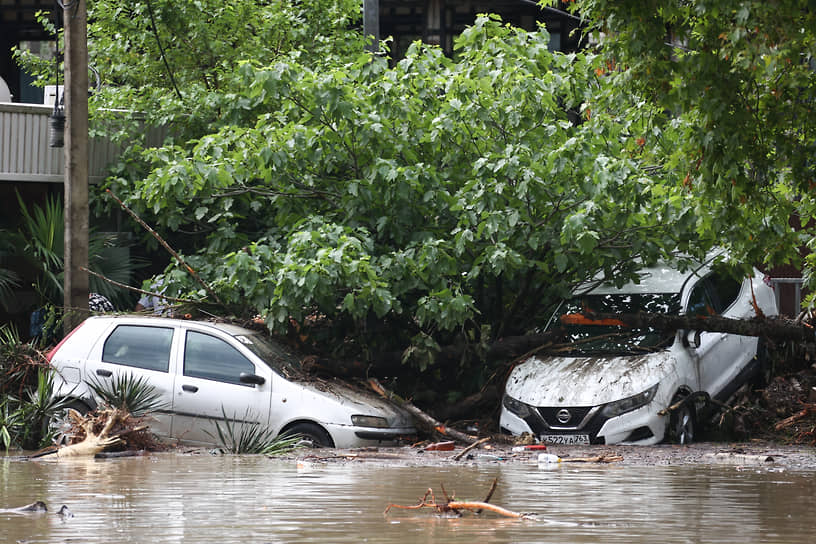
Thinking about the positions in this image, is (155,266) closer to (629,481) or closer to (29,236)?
(29,236)

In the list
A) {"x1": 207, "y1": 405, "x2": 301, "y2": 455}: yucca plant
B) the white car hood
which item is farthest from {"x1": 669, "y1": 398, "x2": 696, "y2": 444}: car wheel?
{"x1": 207, "y1": 405, "x2": 301, "y2": 455}: yucca plant

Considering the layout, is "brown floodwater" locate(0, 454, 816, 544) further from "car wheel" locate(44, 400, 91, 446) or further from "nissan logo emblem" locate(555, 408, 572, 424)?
"nissan logo emblem" locate(555, 408, 572, 424)

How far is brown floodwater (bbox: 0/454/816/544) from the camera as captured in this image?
20.6ft

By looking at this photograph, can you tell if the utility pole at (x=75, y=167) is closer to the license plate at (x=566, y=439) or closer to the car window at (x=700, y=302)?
the license plate at (x=566, y=439)

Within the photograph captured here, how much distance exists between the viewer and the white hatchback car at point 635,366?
12.2 metres

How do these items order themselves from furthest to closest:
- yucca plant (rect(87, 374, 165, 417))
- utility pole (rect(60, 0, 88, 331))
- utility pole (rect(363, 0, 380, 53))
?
utility pole (rect(363, 0, 380, 53)) → utility pole (rect(60, 0, 88, 331)) → yucca plant (rect(87, 374, 165, 417))

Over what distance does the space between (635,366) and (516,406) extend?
125cm

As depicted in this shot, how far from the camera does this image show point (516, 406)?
12703 mm

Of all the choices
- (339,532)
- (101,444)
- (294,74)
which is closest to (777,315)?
(294,74)

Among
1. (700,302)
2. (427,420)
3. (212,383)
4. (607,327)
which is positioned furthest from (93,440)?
(700,302)

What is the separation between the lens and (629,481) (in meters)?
9.11

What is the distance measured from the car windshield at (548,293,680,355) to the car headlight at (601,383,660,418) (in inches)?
41.2

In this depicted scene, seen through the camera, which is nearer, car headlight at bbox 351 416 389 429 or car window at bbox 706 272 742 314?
car headlight at bbox 351 416 389 429

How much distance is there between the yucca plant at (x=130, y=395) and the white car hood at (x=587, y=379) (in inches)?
141
